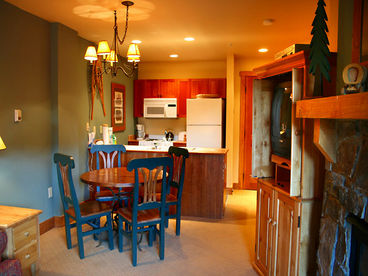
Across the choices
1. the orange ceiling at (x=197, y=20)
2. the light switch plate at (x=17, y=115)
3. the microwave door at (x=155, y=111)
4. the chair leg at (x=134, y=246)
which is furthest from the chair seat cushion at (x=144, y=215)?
the microwave door at (x=155, y=111)

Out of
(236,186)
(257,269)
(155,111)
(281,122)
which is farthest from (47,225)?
(236,186)

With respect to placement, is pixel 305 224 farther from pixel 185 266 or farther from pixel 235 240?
pixel 235 240

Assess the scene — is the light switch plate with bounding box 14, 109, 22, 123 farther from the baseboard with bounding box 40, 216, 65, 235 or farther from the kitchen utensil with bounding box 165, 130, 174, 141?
the kitchen utensil with bounding box 165, 130, 174, 141

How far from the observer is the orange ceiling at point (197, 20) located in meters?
3.03

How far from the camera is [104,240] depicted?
3479 mm

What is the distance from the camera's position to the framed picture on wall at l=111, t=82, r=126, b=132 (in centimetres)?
540

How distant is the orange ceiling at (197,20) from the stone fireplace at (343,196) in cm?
147

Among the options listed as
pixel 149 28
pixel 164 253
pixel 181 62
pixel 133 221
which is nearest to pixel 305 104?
pixel 133 221

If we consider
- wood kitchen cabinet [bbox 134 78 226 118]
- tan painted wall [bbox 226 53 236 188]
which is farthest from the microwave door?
tan painted wall [bbox 226 53 236 188]

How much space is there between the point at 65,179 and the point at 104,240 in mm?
925

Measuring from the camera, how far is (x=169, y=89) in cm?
630

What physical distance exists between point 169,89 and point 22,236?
14.2 feet

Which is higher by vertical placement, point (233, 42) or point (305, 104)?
point (233, 42)

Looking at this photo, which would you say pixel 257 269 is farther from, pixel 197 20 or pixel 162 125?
pixel 162 125
